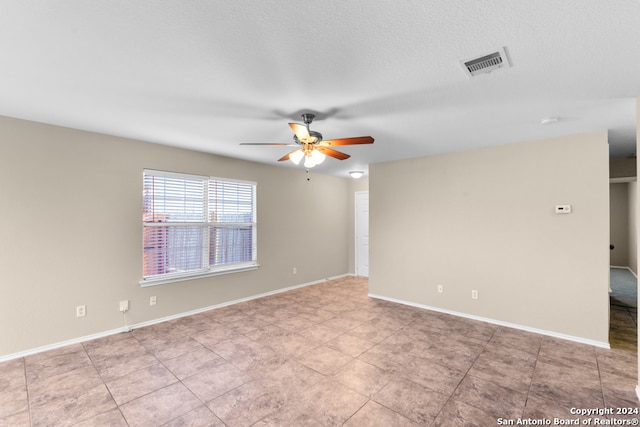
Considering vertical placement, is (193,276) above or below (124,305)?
above

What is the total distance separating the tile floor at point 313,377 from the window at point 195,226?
86cm

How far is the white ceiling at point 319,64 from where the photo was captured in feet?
4.72

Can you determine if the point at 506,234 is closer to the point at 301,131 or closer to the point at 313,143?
the point at 313,143

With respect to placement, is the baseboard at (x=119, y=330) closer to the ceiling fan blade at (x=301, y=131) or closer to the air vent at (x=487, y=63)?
the ceiling fan blade at (x=301, y=131)

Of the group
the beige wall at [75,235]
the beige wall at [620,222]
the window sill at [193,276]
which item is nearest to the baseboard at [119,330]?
the beige wall at [75,235]

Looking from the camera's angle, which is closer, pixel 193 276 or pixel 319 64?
pixel 319 64

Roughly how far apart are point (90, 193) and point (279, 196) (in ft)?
9.51

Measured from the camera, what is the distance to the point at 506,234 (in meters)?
3.84

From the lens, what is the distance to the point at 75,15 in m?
1.45

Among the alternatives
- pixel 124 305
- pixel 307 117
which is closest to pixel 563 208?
pixel 307 117

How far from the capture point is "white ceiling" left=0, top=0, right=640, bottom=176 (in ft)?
4.72

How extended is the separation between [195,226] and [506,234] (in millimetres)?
4465

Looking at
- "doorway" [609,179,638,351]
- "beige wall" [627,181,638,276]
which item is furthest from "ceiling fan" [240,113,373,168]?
"beige wall" [627,181,638,276]

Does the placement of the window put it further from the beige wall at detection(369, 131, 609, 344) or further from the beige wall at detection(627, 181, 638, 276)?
the beige wall at detection(627, 181, 638, 276)
